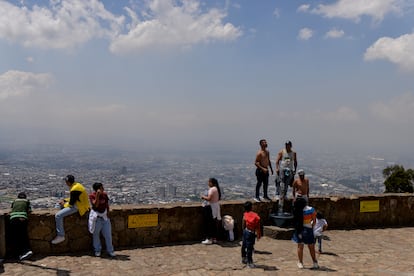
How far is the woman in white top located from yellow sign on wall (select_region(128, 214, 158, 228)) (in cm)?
119

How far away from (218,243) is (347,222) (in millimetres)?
4289

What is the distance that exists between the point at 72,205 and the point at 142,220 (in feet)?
5.75

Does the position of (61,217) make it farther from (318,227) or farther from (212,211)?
(318,227)

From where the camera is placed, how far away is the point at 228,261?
790 centimetres

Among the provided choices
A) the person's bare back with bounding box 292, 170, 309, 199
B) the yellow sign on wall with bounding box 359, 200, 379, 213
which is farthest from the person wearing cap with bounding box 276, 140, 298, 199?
the yellow sign on wall with bounding box 359, 200, 379, 213

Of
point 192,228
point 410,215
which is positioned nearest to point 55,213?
point 192,228

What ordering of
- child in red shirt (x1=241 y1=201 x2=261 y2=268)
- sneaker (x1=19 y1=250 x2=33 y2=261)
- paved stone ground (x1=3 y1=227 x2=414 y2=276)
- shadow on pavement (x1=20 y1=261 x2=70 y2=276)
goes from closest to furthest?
shadow on pavement (x1=20 y1=261 x2=70 y2=276), paved stone ground (x1=3 y1=227 x2=414 y2=276), child in red shirt (x1=241 y1=201 x2=261 y2=268), sneaker (x1=19 y1=250 x2=33 y2=261)

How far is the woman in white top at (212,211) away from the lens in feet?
30.0

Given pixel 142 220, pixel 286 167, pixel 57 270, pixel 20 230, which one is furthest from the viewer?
pixel 286 167

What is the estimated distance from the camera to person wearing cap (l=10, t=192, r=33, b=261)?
7645 mm

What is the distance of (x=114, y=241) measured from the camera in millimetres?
8867

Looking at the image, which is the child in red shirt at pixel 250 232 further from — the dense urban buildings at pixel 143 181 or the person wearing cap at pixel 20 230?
the dense urban buildings at pixel 143 181

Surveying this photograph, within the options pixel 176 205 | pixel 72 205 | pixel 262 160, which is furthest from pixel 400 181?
pixel 72 205

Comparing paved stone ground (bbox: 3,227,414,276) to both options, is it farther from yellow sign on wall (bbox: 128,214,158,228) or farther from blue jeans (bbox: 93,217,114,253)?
yellow sign on wall (bbox: 128,214,158,228)
